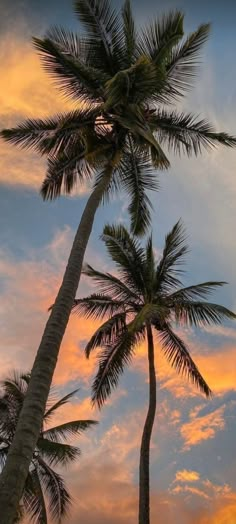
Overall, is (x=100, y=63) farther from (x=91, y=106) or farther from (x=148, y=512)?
(x=148, y=512)

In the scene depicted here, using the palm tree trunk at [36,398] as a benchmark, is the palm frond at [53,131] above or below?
above

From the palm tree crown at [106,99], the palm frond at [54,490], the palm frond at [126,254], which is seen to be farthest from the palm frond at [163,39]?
the palm frond at [54,490]

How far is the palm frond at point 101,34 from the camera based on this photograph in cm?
1348

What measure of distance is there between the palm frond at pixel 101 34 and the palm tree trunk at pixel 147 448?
388 inches

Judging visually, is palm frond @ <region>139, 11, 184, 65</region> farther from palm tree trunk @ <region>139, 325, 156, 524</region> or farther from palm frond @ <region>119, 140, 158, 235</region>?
palm tree trunk @ <region>139, 325, 156, 524</region>

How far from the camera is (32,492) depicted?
71.1 ft

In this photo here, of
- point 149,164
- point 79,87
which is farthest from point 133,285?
point 79,87

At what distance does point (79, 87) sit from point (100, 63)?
35.9 inches

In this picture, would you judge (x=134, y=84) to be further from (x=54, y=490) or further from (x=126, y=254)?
(x=54, y=490)

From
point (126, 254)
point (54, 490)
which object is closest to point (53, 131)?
point (126, 254)

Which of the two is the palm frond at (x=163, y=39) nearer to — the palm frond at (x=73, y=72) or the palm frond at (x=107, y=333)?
the palm frond at (x=73, y=72)

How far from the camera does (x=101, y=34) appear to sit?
44.4 feet

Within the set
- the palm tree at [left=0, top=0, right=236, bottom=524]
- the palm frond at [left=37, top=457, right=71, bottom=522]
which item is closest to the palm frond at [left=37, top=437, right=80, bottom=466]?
the palm frond at [left=37, top=457, right=71, bottom=522]

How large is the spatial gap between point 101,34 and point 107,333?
10.5 metres
